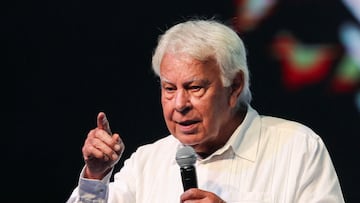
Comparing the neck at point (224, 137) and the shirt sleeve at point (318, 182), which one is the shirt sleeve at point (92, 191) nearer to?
the neck at point (224, 137)

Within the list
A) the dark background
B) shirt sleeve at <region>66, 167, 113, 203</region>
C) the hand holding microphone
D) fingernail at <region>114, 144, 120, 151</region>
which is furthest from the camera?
the dark background

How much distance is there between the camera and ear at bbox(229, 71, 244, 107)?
1820 millimetres

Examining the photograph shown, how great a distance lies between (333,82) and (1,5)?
1.12 metres

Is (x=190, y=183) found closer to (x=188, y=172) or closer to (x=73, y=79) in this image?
(x=188, y=172)

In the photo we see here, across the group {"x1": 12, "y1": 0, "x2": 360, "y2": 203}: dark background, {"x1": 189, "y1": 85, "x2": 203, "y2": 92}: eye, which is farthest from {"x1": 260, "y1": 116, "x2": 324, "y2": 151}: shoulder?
{"x1": 12, "y1": 0, "x2": 360, "y2": 203}: dark background

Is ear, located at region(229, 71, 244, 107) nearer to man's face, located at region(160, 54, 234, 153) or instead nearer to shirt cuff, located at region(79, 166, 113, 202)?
man's face, located at region(160, 54, 234, 153)

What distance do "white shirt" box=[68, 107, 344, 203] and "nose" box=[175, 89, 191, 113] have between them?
7.1 inches

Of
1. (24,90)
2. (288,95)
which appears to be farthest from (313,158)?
(24,90)

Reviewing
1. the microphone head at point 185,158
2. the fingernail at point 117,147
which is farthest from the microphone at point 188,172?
the fingernail at point 117,147

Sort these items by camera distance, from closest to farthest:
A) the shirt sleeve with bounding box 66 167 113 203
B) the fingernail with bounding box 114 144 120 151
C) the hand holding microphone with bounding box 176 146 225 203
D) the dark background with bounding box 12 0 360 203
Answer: the hand holding microphone with bounding box 176 146 225 203
the fingernail with bounding box 114 144 120 151
the shirt sleeve with bounding box 66 167 113 203
the dark background with bounding box 12 0 360 203

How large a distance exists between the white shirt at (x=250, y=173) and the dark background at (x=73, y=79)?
419 millimetres

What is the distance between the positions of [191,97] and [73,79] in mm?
742

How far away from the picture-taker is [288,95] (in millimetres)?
2186

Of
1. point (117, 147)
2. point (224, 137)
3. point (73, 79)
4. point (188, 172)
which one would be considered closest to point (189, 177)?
point (188, 172)
